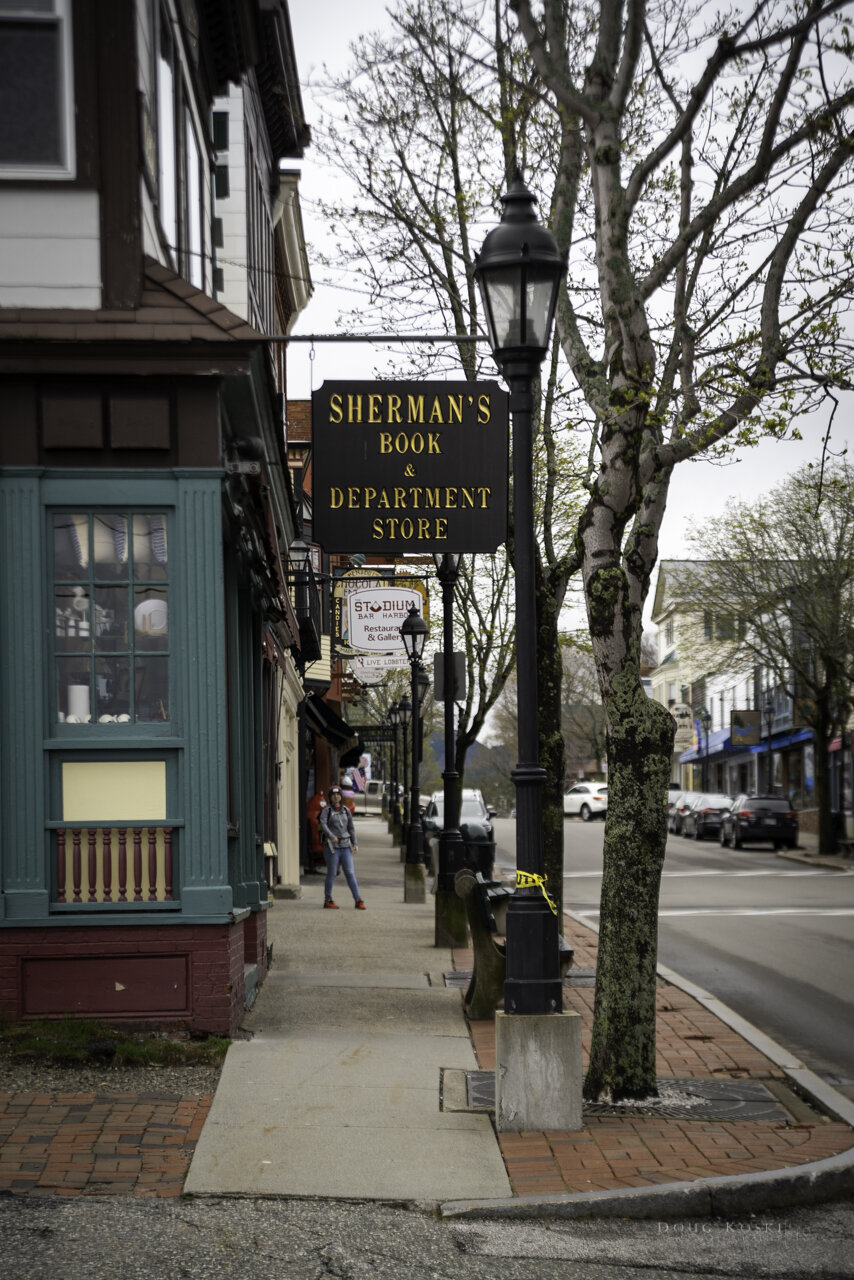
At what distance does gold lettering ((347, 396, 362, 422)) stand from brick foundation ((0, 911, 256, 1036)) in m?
3.75

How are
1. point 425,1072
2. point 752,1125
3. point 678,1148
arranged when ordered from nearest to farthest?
point 678,1148, point 752,1125, point 425,1072

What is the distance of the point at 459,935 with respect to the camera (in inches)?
627

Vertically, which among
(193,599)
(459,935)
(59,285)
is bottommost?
(459,935)

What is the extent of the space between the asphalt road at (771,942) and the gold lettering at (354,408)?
5.59 meters

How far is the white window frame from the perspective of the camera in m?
9.17

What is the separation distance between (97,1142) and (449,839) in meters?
10.8

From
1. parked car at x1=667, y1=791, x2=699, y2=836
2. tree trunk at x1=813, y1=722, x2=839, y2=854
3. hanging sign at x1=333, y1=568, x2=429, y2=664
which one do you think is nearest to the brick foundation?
hanging sign at x1=333, y1=568, x2=429, y2=664

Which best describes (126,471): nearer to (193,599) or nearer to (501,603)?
(193,599)

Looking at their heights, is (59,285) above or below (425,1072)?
above

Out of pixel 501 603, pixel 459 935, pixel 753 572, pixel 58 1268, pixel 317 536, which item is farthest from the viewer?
pixel 753 572

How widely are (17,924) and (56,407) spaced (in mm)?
3247

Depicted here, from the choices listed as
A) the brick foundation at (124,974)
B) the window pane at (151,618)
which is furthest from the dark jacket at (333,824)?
the window pane at (151,618)

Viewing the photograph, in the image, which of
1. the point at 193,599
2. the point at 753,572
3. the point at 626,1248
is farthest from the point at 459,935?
the point at 753,572

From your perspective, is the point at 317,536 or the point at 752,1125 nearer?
the point at 752,1125
